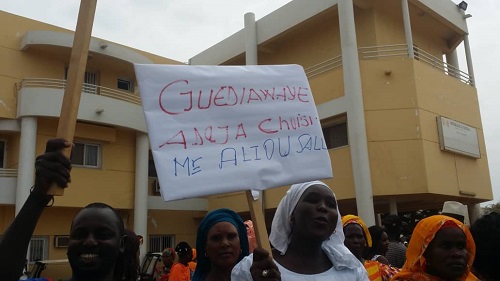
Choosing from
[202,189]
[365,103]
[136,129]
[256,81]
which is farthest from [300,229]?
[136,129]

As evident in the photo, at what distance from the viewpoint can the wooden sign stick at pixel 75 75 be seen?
1.95 meters

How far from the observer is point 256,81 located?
2818 mm

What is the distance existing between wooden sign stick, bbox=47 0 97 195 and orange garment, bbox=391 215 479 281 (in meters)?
1.92

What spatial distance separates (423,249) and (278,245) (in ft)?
2.68

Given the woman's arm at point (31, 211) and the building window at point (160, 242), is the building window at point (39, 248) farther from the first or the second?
the woman's arm at point (31, 211)

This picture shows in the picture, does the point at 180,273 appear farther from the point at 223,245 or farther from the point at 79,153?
the point at 79,153

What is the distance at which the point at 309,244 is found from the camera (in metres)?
2.52

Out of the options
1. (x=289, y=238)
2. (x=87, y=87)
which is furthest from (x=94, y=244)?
(x=87, y=87)

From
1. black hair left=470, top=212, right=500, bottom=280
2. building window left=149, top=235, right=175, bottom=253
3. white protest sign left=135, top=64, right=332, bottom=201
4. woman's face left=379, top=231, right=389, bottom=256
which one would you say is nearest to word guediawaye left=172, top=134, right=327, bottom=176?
white protest sign left=135, top=64, right=332, bottom=201

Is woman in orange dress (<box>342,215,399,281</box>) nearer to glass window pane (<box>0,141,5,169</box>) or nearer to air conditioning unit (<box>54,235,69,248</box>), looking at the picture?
air conditioning unit (<box>54,235,69,248</box>)

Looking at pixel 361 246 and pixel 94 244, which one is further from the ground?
pixel 94 244

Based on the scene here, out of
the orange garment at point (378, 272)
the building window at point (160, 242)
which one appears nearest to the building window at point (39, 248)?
the building window at point (160, 242)

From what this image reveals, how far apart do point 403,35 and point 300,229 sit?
13.8 meters

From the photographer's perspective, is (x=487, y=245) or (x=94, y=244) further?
(x=487, y=245)
